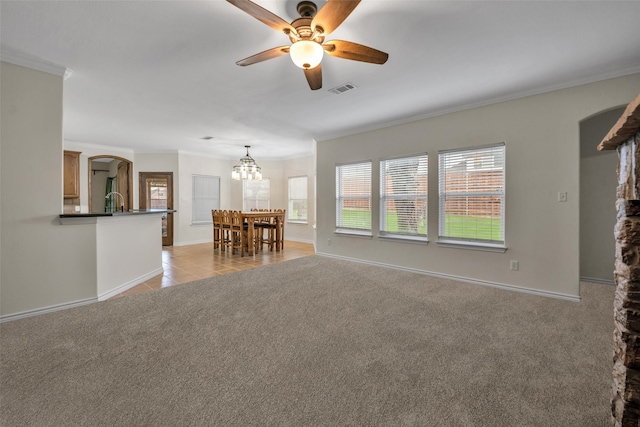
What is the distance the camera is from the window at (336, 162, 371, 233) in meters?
5.10

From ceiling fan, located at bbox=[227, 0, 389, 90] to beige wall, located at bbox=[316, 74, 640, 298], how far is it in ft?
7.61

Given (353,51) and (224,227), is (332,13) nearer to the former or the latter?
(353,51)

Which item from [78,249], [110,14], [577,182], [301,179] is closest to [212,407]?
Result: [78,249]

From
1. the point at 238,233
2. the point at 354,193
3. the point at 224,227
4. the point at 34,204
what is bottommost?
the point at 238,233

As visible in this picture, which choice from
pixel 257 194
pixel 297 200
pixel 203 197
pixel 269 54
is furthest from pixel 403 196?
pixel 203 197

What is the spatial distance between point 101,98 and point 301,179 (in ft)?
16.1

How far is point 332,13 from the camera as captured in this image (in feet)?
5.52

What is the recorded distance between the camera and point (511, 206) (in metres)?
3.52

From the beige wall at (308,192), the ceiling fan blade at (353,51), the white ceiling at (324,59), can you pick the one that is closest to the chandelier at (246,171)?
the beige wall at (308,192)

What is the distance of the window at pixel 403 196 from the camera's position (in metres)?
4.38

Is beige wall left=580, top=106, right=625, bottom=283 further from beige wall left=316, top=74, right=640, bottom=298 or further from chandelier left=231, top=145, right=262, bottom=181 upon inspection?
chandelier left=231, top=145, right=262, bottom=181

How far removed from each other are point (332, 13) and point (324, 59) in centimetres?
105

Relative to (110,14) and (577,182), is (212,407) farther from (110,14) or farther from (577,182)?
(577,182)

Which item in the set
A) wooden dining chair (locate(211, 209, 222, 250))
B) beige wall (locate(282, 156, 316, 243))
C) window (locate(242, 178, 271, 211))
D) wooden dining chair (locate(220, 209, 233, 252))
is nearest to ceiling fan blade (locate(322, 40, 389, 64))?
wooden dining chair (locate(220, 209, 233, 252))
